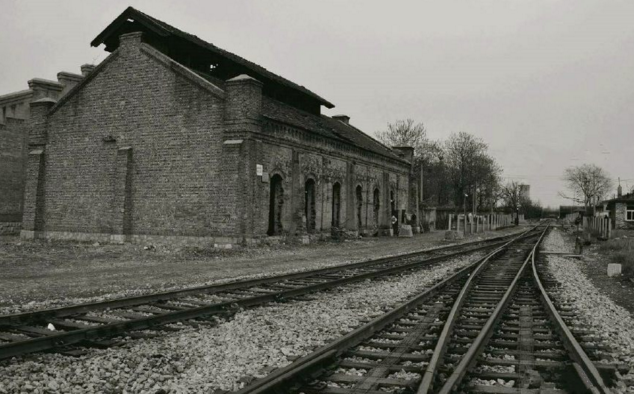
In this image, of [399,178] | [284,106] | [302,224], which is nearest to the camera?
[302,224]

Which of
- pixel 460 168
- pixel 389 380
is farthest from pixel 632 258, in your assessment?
pixel 460 168

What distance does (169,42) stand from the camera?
22188 millimetres

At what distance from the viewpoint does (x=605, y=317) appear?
7.94 meters

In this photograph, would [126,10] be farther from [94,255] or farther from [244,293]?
[244,293]

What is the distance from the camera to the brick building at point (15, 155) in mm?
26438

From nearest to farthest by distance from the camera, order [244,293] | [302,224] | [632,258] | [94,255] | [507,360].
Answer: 1. [507,360]
2. [244,293]
3. [632,258]
4. [94,255]
5. [302,224]

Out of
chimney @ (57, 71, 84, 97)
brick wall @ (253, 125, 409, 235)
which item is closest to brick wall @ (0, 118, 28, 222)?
chimney @ (57, 71, 84, 97)

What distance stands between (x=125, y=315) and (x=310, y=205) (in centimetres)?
1826

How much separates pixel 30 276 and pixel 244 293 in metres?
5.70

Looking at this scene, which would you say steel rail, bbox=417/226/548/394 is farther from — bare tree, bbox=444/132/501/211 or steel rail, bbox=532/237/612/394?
bare tree, bbox=444/132/501/211

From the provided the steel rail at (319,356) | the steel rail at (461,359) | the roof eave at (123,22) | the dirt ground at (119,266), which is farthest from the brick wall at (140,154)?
the steel rail at (461,359)

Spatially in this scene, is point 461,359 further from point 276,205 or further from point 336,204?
point 336,204

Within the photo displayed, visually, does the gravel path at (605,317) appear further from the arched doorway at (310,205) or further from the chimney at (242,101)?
the arched doorway at (310,205)

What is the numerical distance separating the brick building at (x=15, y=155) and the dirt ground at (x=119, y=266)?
18.2 ft
